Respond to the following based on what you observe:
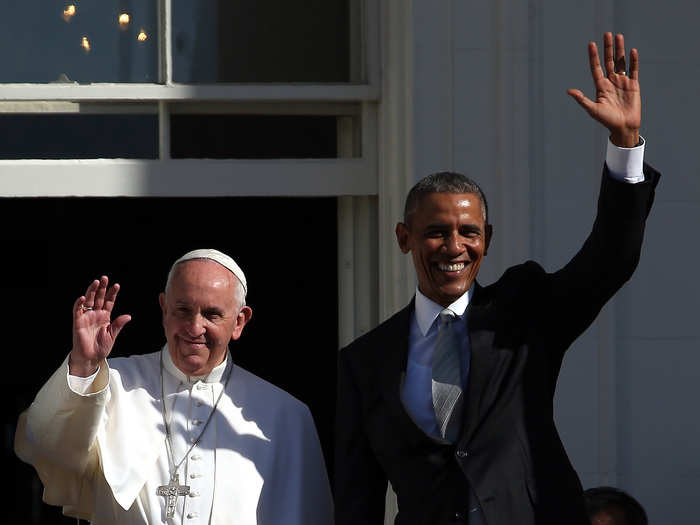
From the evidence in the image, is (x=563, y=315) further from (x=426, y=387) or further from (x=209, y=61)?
(x=209, y=61)

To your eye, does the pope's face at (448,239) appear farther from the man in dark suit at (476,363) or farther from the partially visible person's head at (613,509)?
the partially visible person's head at (613,509)

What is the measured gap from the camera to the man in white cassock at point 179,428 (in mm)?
3051

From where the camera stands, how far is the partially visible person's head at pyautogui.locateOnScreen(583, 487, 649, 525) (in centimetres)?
375

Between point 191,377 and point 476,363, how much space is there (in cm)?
81

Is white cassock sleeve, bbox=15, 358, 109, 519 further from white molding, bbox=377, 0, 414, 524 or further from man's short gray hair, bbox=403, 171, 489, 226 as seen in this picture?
white molding, bbox=377, 0, 414, 524

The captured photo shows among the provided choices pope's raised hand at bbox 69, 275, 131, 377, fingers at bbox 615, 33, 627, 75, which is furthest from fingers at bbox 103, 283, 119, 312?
fingers at bbox 615, 33, 627, 75

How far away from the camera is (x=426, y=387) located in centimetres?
297

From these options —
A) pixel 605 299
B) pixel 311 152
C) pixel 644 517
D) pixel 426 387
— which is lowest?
pixel 644 517

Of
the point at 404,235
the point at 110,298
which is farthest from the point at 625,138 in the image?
the point at 110,298

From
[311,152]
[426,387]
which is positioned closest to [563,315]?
[426,387]

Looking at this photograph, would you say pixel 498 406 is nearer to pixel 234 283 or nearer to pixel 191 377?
pixel 234 283

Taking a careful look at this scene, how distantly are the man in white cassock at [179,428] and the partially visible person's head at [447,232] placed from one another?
526 mm

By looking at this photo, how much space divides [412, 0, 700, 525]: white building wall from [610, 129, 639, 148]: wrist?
123cm

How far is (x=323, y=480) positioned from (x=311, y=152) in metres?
1.46
